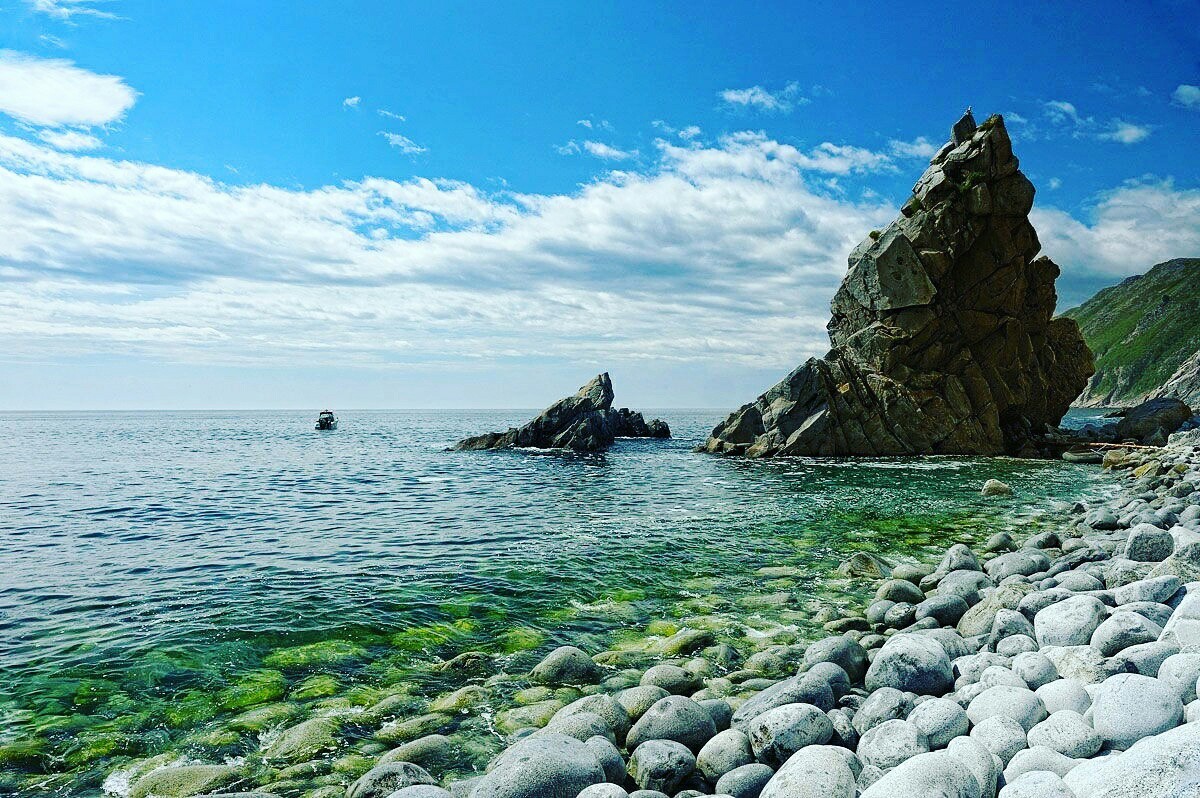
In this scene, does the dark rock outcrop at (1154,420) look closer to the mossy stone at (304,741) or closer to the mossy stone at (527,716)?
the mossy stone at (527,716)

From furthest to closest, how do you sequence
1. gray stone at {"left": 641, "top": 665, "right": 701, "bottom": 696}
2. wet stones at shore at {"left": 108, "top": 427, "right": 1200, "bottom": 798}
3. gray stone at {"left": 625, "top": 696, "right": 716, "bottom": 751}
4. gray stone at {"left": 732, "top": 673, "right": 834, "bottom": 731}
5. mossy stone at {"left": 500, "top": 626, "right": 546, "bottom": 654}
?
1. mossy stone at {"left": 500, "top": 626, "right": 546, "bottom": 654}
2. gray stone at {"left": 641, "top": 665, "right": 701, "bottom": 696}
3. gray stone at {"left": 732, "top": 673, "right": 834, "bottom": 731}
4. gray stone at {"left": 625, "top": 696, "right": 716, "bottom": 751}
5. wet stones at shore at {"left": 108, "top": 427, "right": 1200, "bottom": 798}

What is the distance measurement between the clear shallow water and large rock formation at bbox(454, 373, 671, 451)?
95.1 feet

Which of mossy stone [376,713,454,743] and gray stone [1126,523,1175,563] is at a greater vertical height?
gray stone [1126,523,1175,563]

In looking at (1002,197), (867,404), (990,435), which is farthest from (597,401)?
(1002,197)

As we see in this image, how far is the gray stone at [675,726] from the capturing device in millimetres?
6848

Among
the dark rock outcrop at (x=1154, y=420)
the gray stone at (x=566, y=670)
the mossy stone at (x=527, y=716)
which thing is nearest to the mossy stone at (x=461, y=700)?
the mossy stone at (x=527, y=716)

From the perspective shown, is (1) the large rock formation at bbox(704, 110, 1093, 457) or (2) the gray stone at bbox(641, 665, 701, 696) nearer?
(2) the gray stone at bbox(641, 665, 701, 696)

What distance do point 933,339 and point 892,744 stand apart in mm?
56035

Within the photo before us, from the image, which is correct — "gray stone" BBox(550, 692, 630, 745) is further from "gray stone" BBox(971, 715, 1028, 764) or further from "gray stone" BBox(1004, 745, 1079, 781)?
"gray stone" BBox(1004, 745, 1079, 781)

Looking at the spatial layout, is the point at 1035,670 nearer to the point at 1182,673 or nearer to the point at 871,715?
the point at 1182,673

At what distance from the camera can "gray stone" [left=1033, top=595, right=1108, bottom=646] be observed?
25.1 ft

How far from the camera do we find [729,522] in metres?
22.9

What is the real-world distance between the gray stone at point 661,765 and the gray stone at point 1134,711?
348 cm

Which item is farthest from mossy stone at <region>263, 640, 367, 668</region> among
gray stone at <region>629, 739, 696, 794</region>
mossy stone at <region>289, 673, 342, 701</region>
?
gray stone at <region>629, 739, 696, 794</region>
